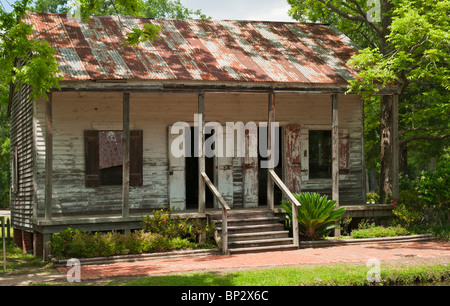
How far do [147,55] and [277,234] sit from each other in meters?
5.59

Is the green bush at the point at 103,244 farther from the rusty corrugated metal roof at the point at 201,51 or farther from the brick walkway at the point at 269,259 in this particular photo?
the rusty corrugated metal roof at the point at 201,51

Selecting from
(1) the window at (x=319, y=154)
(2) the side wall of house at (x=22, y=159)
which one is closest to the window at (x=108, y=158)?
(2) the side wall of house at (x=22, y=159)

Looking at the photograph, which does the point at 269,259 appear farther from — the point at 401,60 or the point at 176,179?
the point at 401,60

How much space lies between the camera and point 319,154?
57.6 ft

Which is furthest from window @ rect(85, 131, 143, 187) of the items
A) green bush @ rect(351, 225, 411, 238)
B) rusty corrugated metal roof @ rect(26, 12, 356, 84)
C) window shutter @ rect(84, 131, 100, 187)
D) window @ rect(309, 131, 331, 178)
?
green bush @ rect(351, 225, 411, 238)

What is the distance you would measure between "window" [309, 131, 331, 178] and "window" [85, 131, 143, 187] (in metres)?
5.13

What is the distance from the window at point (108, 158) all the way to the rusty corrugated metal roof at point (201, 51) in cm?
216

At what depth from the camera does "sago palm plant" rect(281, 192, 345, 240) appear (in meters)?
14.1

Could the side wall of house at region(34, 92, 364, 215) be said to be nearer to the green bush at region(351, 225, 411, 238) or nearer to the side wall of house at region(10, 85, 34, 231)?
the side wall of house at region(10, 85, 34, 231)

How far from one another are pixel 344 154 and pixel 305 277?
838cm
